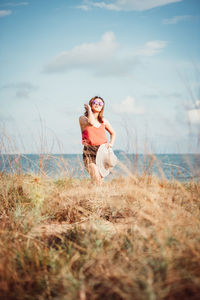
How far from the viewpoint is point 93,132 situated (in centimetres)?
357

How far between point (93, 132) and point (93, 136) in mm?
75

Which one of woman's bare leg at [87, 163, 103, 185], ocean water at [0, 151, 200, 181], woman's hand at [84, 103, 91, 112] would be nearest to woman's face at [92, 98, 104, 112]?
woman's hand at [84, 103, 91, 112]

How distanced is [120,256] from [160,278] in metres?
0.39

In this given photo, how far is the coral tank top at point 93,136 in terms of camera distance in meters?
3.54

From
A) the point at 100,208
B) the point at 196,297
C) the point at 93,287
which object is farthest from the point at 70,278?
the point at 100,208

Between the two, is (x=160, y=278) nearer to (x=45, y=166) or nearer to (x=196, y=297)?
(x=196, y=297)

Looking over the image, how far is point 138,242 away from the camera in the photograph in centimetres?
155

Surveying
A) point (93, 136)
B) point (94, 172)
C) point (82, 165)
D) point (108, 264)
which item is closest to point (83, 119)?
point (93, 136)

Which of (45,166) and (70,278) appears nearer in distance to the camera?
(70,278)

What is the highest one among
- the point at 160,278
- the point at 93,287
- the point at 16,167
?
the point at 16,167

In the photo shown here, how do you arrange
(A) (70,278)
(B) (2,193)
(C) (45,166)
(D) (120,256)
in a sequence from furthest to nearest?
(C) (45,166)
(B) (2,193)
(D) (120,256)
(A) (70,278)

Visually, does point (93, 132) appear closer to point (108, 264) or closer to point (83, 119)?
point (83, 119)

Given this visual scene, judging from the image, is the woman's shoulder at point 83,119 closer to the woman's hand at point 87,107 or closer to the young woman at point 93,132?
the young woman at point 93,132

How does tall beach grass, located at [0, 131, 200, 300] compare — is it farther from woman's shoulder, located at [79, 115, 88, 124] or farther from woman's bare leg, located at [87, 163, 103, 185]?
woman's shoulder, located at [79, 115, 88, 124]
